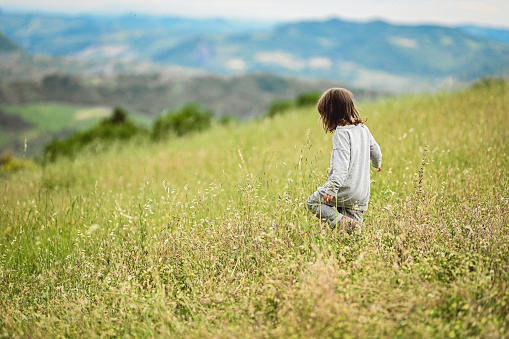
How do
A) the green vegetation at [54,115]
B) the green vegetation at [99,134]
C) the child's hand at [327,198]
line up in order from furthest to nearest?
1. the green vegetation at [54,115]
2. the green vegetation at [99,134]
3. the child's hand at [327,198]

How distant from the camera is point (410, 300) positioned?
2.50 m

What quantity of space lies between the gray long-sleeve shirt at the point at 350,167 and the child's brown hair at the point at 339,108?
0.07m

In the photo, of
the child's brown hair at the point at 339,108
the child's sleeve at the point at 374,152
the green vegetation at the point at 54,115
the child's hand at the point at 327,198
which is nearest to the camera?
the child's hand at the point at 327,198

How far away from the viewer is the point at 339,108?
3.41m

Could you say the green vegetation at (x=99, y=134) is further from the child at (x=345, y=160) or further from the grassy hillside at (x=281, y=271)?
the child at (x=345, y=160)

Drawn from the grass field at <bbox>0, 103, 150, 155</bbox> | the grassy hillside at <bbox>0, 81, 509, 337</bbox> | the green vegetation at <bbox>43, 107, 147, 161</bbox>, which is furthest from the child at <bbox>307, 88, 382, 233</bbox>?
the grass field at <bbox>0, 103, 150, 155</bbox>

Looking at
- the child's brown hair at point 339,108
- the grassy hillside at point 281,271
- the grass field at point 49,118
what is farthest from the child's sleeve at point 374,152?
the grass field at point 49,118

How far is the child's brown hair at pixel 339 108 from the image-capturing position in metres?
3.40

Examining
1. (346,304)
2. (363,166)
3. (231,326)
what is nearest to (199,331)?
(231,326)

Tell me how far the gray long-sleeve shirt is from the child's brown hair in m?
0.07

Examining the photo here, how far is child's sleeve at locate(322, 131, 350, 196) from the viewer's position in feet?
10.7

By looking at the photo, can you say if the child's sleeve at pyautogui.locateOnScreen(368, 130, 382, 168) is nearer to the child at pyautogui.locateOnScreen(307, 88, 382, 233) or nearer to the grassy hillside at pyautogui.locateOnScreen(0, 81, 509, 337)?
the child at pyautogui.locateOnScreen(307, 88, 382, 233)

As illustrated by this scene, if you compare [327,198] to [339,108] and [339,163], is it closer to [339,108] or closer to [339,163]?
A: [339,163]

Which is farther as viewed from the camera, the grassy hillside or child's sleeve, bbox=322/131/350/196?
child's sleeve, bbox=322/131/350/196
